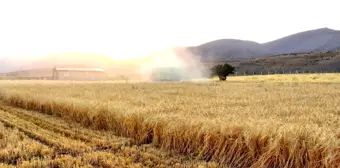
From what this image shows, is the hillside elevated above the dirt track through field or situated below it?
above

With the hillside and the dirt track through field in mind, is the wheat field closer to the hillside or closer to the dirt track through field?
the dirt track through field

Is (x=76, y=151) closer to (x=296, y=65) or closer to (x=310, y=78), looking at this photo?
(x=310, y=78)

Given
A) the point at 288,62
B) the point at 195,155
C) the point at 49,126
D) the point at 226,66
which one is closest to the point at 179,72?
the point at 226,66

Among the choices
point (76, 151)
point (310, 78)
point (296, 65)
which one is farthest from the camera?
point (296, 65)

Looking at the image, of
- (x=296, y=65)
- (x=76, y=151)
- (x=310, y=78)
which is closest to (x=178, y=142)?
(x=76, y=151)

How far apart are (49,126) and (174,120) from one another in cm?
512

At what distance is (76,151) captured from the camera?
8797mm

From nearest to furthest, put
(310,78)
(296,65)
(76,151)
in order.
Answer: (76,151), (310,78), (296,65)

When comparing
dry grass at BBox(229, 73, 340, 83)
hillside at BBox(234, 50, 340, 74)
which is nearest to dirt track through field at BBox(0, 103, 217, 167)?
dry grass at BBox(229, 73, 340, 83)

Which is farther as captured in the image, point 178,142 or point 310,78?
point 310,78

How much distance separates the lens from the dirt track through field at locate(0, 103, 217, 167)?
25.7ft

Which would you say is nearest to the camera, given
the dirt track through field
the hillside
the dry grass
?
the dirt track through field

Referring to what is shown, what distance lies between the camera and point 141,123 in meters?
10.4

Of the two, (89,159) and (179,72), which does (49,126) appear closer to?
(89,159)
